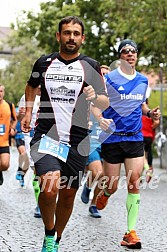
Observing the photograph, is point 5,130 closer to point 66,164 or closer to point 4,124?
point 4,124

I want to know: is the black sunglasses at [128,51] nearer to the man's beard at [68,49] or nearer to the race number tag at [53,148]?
the man's beard at [68,49]

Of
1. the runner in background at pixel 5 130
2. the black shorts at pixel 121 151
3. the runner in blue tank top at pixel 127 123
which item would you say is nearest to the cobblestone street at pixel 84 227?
the runner in blue tank top at pixel 127 123

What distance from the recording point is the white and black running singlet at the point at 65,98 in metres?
5.34

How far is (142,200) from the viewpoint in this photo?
10.6 m

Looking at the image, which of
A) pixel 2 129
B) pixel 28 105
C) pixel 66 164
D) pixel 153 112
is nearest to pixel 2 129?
pixel 2 129

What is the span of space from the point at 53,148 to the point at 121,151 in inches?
60.9

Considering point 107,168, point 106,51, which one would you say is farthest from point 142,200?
point 106,51

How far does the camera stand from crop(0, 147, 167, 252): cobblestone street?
6.20 metres

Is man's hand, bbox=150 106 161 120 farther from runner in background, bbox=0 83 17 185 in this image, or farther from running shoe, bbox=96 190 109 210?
runner in background, bbox=0 83 17 185

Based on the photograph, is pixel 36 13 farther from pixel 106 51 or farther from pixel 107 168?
pixel 107 168

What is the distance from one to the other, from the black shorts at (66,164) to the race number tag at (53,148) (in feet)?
0.10

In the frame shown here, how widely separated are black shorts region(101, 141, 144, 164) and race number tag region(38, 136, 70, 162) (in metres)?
1.44

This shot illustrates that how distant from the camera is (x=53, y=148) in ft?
17.4

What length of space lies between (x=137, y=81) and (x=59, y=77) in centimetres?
157
